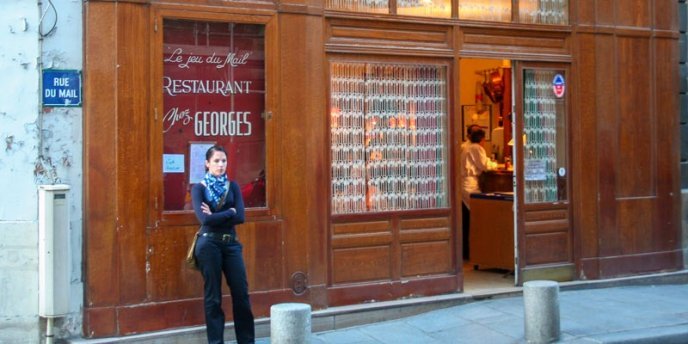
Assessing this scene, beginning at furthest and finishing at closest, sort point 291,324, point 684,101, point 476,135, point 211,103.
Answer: point 476,135 < point 684,101 < point 211,103 < point 291,324

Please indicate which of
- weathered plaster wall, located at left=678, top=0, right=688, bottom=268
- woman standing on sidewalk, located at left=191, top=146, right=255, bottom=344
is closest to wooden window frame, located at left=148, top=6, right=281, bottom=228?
woman standing on sidewalk, located at left=191, top=146, right=255, bottom=344

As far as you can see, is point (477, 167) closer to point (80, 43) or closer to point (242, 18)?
point (242, 18)

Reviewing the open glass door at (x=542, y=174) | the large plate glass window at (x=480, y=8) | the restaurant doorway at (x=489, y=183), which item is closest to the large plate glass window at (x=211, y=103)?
the large plate glass window at (x=480, y=8)

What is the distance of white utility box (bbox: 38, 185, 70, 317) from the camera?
7254mm

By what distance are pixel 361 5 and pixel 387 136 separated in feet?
5.11

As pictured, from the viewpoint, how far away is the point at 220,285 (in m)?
7.71

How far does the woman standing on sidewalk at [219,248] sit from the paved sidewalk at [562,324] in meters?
0.84

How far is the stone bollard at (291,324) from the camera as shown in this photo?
715cm

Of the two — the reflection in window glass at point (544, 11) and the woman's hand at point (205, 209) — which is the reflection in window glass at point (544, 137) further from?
the woman's hand at point (205, 209)

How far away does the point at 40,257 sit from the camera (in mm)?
7309

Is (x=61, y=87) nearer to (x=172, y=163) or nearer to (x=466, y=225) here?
(x=172, y=163)

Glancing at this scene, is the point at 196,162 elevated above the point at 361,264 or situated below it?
above

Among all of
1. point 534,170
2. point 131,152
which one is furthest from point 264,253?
point 534,170

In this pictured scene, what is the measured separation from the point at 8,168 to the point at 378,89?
13.7ft
